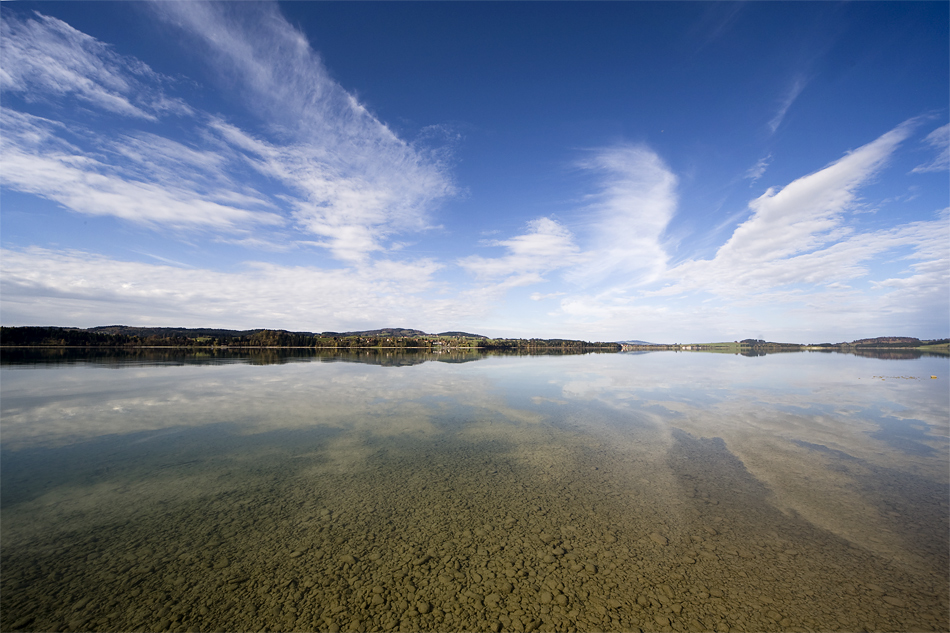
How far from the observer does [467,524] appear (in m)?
8.98

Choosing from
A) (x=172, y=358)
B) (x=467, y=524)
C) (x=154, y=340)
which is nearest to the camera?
(x=467, y=524)

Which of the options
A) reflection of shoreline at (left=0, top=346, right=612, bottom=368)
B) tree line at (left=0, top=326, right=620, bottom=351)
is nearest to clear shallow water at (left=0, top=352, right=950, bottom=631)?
reflection of shoreline at (left=0, top=346, right=612, bottom=368)

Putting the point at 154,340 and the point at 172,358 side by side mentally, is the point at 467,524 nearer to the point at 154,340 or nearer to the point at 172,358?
the point at 172,358

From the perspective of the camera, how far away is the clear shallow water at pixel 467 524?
621cm

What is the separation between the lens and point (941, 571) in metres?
7.29

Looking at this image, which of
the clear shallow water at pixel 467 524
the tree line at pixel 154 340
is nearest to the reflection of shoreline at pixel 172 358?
the tree line at pixel 154 340

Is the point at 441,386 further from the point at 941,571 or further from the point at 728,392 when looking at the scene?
the point at 941,571

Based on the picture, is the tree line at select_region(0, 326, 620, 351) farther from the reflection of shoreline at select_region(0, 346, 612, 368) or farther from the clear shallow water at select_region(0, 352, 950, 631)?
the clear shallow water at select_region(0, 352, 950, 631)

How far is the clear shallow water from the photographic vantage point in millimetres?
6207

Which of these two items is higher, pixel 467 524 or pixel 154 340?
pixel 154 340

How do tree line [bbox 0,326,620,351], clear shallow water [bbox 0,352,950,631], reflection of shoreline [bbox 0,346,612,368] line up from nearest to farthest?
clear shallow water [bbox 0,352,950,631], reflection of shoreline [bbox 0,346,612,368], tree line [bbox 0,326,620,351]

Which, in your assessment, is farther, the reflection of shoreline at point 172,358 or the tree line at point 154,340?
the tree line at point 154,340

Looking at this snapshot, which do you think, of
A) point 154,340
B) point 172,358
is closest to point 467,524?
point 172,358

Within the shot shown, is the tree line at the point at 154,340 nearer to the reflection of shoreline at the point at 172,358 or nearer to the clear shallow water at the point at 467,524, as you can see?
the reflection of shoreline at the point at 172,358
